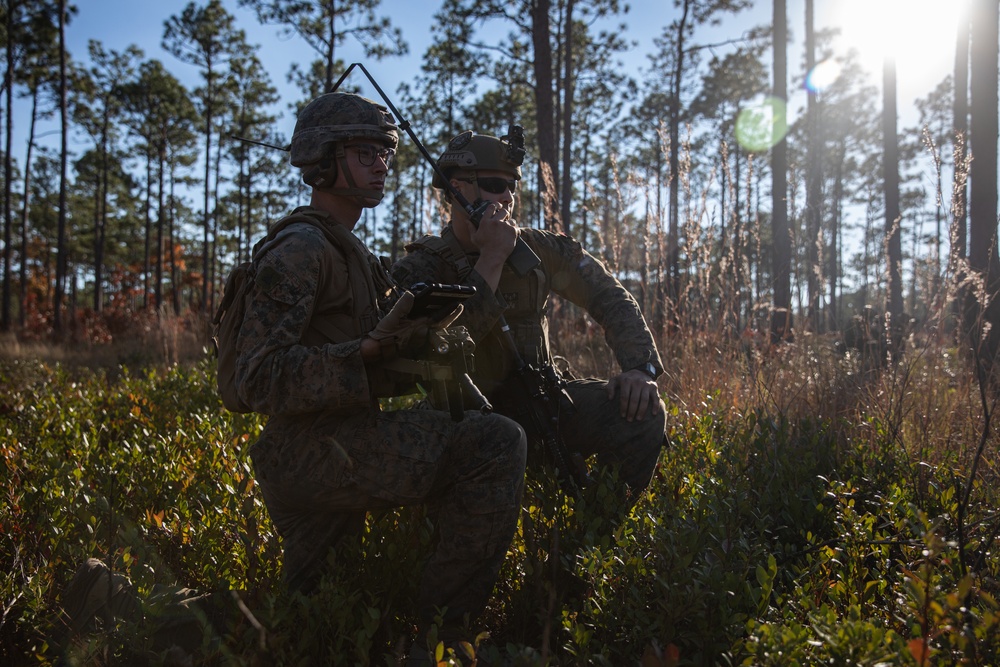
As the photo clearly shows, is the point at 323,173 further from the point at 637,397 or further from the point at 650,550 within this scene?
the point at 650,550

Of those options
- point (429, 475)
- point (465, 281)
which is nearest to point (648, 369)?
point (465, 281)

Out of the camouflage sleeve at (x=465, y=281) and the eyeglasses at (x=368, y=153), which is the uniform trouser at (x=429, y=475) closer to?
the camouflage sleeve at (x=465, y=281)

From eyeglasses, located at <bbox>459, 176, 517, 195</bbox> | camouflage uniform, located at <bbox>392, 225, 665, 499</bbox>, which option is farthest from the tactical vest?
eyeglasses, located at <bbox>459, 176, 517, 195</bbox>

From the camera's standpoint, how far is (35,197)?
108ft

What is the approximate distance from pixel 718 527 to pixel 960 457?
5.05ft

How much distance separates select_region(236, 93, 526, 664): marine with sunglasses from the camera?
6.65 feet

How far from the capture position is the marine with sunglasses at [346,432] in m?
2.03

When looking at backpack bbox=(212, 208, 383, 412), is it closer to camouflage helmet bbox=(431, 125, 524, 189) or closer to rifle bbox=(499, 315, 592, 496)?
rifle bbox=(499, 315, 592, 496)

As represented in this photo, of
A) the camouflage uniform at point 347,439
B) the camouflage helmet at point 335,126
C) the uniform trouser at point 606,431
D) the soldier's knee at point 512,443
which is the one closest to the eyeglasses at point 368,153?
the camouflage helmet at point 335,126

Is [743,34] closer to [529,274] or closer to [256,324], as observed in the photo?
[529,274]

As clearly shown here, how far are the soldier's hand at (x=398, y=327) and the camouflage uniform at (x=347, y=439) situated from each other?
0.30 feet

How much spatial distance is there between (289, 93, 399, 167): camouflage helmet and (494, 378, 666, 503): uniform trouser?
1.25m

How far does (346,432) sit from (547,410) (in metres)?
1.07

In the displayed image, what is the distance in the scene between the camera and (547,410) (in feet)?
9.65
